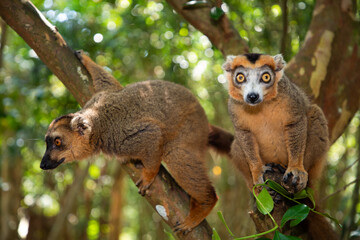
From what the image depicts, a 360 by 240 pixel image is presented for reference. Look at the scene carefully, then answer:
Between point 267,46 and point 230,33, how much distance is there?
218cm

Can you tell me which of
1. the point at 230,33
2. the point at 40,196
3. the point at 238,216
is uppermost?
the point at 230,33

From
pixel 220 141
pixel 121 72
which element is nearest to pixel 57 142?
pixel 220 141

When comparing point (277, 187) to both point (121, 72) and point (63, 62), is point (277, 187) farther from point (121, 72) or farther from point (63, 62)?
point (121, 72)

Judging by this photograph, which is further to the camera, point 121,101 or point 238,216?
point 238,216

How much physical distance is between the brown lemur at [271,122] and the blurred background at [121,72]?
67 centimetres

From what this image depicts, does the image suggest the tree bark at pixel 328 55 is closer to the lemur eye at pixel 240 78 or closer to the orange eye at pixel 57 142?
the lemur eye at pixel 240 78

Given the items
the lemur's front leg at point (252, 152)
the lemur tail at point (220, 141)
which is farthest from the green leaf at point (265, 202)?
the lemur tail at point (220, 141)

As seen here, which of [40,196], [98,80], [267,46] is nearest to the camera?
[98,80]

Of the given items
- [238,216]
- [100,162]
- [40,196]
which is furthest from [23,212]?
[238,216]

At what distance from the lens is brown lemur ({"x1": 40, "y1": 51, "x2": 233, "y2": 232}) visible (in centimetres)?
437

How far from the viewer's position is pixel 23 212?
11523mm

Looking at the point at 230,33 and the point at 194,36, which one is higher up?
the point at 230,33

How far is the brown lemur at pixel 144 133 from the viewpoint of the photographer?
4371 millimetres

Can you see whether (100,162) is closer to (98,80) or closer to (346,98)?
(98,80)
